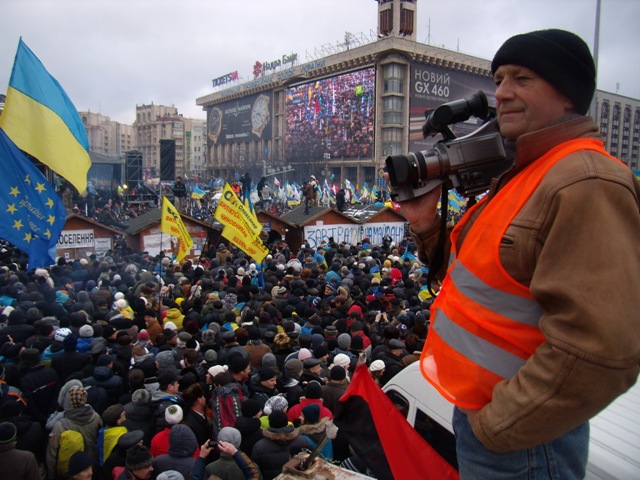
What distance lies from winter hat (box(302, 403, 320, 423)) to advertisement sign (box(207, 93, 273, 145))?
263 ft

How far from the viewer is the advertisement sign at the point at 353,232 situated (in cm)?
1812

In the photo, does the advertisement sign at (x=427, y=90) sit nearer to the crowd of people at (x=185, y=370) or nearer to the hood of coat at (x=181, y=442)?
the crowd of people at (x=185, y=370)

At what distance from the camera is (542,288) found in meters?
1.15

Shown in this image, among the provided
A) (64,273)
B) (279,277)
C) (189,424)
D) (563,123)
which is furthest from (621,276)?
(64,273)

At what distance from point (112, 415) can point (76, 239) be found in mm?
12211

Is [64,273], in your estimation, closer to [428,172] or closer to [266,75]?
[428,172]

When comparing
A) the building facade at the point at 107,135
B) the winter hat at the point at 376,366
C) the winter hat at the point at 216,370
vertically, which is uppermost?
the building facade at the point at 107,135

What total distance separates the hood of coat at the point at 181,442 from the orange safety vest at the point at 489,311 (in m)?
3.20

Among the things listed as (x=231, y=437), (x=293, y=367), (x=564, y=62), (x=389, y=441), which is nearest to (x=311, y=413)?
(x=231, y=437)

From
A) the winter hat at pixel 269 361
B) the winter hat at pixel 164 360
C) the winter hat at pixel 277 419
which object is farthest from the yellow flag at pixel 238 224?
the winter hat at pixel 277 419

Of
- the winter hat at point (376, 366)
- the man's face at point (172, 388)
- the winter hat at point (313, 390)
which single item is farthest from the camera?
the winter hat at point (376, 366)

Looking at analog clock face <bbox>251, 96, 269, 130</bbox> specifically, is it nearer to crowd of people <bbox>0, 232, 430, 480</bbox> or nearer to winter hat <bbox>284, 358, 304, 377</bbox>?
crowd of people <bbox>0, 232, 430, 480</bbox>

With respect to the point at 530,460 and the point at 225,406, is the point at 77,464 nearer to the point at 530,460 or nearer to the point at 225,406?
the point at 225,406

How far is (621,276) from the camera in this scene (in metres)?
1.10
